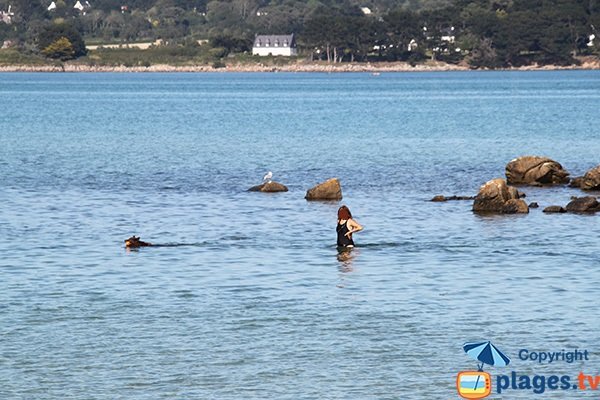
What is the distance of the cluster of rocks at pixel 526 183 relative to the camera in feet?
184

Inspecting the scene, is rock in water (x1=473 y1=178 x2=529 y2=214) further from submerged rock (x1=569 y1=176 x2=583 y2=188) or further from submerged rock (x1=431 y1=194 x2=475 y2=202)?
submerged rock (x1=569 y1=176 x2=583 y2=188)

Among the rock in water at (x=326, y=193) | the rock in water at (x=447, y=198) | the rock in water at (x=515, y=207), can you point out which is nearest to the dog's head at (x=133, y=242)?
the rock in water at (x=326, y=193)

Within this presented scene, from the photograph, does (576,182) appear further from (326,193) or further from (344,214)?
(344,214)

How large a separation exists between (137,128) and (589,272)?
9555 cm

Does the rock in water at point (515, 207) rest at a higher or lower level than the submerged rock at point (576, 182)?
higher

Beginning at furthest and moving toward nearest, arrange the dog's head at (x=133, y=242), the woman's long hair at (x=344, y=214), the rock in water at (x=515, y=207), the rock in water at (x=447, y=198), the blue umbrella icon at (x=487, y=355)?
the rock in water at (x=447, y=198)
the rock in water at (x=515, y=207)
the dog's head at (x=133, y=242)
the woman's long hair at (x=344, y=214)
the blue umbrella icon at (x=487, y=355)

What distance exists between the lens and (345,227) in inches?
1810

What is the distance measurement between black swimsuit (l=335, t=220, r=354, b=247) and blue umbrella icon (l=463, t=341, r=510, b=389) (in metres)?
15.0

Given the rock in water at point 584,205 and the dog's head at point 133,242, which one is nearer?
the dog's head at point 133,242


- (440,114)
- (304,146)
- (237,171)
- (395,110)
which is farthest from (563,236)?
(395,110)

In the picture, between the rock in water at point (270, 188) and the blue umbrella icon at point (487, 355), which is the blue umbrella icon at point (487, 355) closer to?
the blue umbrella icon at point (487, 355)

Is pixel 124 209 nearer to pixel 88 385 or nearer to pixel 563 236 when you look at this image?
pixel 563 236

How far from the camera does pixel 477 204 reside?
186 ft

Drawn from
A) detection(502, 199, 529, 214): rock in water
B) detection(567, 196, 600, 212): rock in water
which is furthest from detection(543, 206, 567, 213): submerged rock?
detection(502, 199, 529, 214): rock in water
